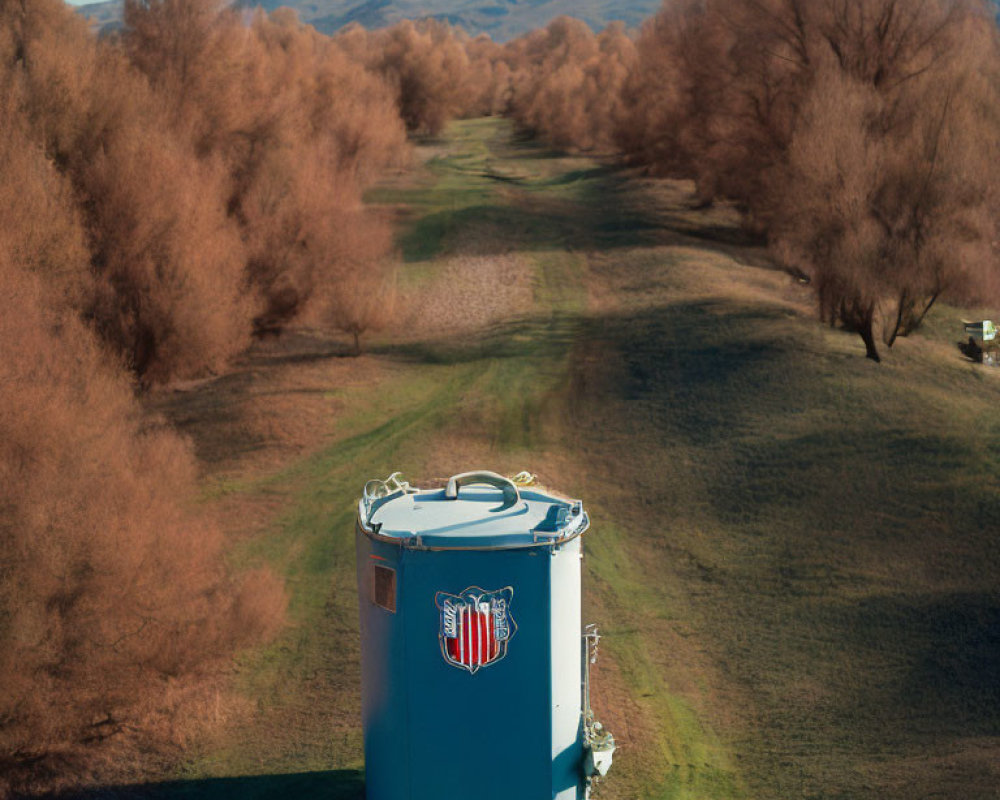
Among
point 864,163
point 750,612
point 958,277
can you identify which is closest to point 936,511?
point 750,612

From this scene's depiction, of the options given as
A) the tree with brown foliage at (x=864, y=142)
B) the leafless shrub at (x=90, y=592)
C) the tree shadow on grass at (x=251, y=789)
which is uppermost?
the tree with brown foliage at (x=864, y=142)

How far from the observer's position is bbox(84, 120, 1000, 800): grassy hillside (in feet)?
33.7

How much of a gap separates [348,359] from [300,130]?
784 centimetres

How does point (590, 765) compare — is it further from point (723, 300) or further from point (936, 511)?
point (723, 300)

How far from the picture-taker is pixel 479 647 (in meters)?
7.21

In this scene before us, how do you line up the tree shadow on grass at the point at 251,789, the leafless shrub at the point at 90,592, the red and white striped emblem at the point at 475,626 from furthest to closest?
the leafless shrub at the point at 90,592, the tree shadow on grass at the point at 251,789, the red and white striped emblem at the point at 475,626

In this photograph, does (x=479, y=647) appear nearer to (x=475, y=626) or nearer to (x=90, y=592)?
(x=475, y=626)

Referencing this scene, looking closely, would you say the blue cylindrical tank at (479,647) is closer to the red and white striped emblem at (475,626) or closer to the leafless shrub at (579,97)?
the red and white striped emblem at (475,626)

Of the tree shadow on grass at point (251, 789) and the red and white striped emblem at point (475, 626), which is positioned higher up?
the red and white striped emblem at point (475, 626)

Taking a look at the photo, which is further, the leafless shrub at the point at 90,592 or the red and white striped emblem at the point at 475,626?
the leafless shrub at the point at 90,592

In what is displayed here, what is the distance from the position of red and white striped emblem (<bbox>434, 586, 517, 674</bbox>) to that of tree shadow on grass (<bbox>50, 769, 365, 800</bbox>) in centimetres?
289

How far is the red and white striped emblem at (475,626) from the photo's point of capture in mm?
7129

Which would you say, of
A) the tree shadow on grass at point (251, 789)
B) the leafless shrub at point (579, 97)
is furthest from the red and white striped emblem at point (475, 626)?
the leafless shrub at point (579, 97)

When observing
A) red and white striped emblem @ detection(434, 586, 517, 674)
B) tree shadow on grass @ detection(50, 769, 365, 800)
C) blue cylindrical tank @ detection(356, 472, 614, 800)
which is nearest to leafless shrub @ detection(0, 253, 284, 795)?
tree shadow on grass @ detection(50, 769, 365, 800)
